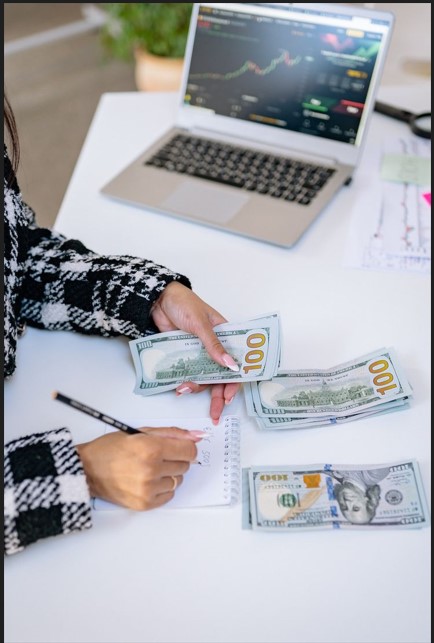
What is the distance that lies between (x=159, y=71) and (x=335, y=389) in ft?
7.59

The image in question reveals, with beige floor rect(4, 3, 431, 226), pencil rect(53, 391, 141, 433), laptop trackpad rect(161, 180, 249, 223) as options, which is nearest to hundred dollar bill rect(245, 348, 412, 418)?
pencil rect(53, 391, 141, 433)

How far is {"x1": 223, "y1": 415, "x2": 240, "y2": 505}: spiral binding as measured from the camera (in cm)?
89

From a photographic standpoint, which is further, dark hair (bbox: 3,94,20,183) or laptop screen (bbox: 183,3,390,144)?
laptop screen (bbox: 183,3,390,144)

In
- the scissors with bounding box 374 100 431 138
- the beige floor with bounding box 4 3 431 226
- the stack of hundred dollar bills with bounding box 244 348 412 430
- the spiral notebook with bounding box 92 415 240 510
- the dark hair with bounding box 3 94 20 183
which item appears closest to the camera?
the spiral notebook with bounding box 92 415 240 510

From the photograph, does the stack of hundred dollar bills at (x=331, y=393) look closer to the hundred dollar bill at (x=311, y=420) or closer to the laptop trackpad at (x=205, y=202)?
the hundred dollar bill at (x=311, y=420)

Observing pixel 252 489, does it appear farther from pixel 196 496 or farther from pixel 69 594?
pixel 69 594

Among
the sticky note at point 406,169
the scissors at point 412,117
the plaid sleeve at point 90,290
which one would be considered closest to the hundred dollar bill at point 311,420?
the plaid sleeve at point 90,290

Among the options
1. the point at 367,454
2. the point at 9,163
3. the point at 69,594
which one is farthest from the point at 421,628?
the point at 9,163

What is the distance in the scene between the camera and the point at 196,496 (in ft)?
2.92

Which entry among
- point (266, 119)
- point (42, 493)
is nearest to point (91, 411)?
point (42, 493)

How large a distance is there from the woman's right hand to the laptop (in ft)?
1.88

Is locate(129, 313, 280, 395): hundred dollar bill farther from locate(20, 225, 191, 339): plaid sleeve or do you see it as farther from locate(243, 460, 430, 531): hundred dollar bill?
locate(243, 460, 430, 531): hundred dollar bill

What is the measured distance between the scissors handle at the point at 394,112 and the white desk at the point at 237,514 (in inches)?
15.6

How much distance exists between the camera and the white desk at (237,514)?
2.53 feet
